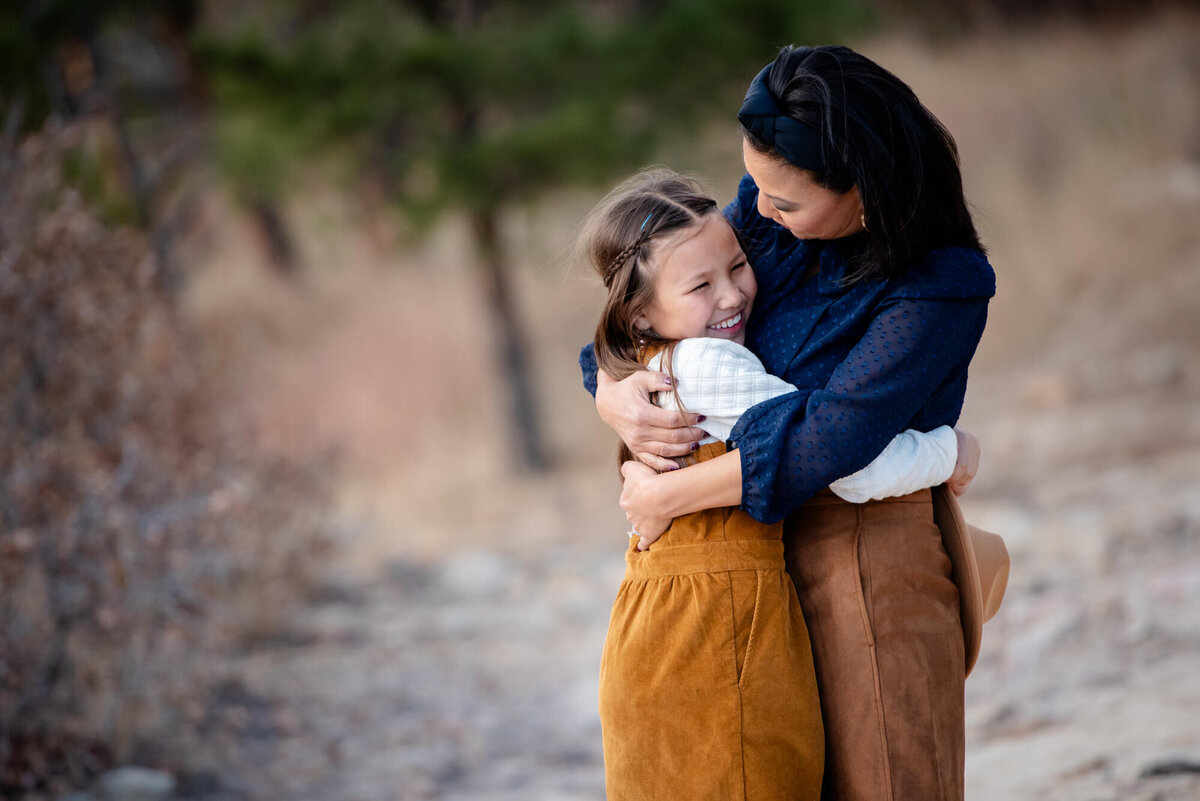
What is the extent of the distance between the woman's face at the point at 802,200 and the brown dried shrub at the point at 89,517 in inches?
102

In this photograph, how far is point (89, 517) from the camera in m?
3.71

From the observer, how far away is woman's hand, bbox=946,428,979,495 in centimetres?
176

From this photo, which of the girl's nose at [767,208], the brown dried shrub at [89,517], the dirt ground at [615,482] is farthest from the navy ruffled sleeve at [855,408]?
the brown dried shrub at [89,517]

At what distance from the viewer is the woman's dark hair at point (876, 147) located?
158cm

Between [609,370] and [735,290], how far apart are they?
28cm

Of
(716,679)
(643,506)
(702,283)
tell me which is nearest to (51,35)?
(702,283)

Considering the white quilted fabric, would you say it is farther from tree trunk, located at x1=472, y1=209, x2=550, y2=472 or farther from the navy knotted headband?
tree trunk, located at x1=472, y1=209, x2=550, y2=472

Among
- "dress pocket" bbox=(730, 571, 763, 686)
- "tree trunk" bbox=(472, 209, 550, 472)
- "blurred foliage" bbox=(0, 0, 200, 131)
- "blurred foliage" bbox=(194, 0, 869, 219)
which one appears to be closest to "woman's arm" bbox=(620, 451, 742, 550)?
"dress pocket" bbox=(730, 571, 763, 686)

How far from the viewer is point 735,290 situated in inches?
71.2

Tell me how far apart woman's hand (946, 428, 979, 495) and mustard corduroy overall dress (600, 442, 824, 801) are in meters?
0.33

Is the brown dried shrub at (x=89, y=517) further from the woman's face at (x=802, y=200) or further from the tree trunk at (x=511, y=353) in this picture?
the tree trunk at (x=511, y=353)

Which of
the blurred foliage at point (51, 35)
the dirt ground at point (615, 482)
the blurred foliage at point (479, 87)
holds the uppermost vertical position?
the blurred foliage at point (51, 35)

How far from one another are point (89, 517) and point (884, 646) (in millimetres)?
3039

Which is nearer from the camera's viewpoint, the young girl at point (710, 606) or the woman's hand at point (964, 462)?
the young girl at point (710, 606)
